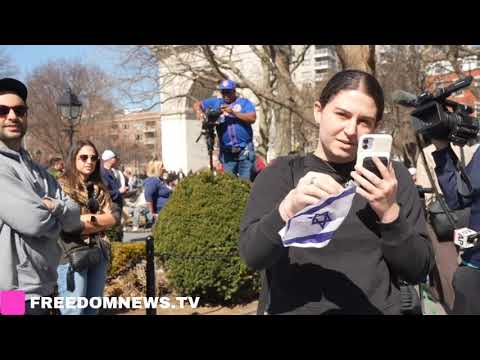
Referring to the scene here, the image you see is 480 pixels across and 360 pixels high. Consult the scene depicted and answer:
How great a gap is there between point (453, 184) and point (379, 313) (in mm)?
1564

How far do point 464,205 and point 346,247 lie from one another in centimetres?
165

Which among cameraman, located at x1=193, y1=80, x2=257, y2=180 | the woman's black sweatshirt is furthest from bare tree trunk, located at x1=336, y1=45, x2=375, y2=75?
the woman's black sweatshirt

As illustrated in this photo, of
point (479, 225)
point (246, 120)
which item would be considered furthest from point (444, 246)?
point (246, 120)

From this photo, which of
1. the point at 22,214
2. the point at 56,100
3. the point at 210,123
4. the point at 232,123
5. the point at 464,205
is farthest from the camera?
the point at 56,100

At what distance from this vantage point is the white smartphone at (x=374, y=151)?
1.44 metres

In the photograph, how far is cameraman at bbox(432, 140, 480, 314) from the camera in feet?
8.93

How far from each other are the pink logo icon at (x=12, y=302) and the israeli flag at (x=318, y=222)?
5.50 ft

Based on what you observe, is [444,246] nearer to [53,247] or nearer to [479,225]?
[479,225]

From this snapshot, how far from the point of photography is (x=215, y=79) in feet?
60.0

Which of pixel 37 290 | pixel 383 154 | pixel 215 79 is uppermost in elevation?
pixel 215 79

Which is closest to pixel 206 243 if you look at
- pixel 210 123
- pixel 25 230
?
pixel 210 123

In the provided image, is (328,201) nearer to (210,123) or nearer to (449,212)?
(449,212)

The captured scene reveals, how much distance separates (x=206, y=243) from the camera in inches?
198

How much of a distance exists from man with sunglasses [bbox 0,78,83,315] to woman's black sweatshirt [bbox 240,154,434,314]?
1.51 m
